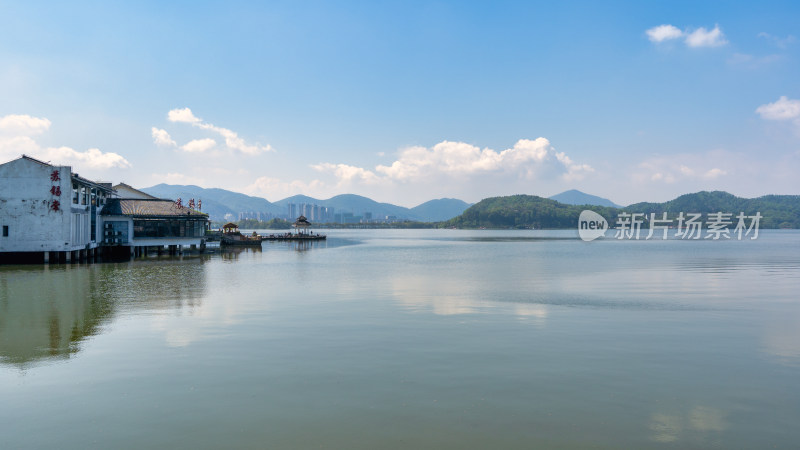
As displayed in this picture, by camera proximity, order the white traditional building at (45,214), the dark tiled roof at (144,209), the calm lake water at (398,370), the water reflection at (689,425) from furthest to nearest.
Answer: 1. the dark tiled roof at (144,209)
2. the white traditional building at (45,214)
3. the calm lake water at (398,370)
4. the water reflection at (689,425)

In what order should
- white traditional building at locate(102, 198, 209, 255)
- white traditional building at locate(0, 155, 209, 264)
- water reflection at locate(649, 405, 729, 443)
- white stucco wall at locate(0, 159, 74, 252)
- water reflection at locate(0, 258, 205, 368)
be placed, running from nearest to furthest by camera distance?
water reflection at locate(649, 405, 729, 443), water reflection at locate(0, 258, 205, 368), white stucco wall at locate(0, 159, 74, 252), white traditional building at locate(0, 155, 209, 264), white traditional building at locate(102, 198, 209, 255)

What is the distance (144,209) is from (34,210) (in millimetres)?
15514

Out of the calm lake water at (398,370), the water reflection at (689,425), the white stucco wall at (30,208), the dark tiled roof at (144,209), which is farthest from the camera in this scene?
the dark tiled roof at (144,209)

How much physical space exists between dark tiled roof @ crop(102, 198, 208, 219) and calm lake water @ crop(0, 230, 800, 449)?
116 feet

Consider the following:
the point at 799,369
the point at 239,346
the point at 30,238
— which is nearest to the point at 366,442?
the point at 239,346

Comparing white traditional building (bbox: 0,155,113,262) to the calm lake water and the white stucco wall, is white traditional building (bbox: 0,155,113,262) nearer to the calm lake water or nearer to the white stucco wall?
the white stucco wall

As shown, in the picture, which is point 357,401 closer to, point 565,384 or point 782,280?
point 565,384

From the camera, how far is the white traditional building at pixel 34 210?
47938 mm

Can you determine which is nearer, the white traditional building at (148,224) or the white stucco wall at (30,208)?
the white stucco wall at (30,208)

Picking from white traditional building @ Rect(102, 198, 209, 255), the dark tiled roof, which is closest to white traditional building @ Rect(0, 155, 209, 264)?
white traditional building @ Rect(102, 198, 209, 255)

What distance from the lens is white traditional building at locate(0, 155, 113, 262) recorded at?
157ft

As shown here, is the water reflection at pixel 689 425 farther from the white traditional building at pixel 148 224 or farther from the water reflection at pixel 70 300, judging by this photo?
the white traditional building at pixel 148 224

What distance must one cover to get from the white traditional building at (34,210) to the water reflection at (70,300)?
3784 mm

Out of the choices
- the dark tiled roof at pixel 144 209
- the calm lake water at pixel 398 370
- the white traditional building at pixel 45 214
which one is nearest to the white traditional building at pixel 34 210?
the white traditional building at pixel 45 214
